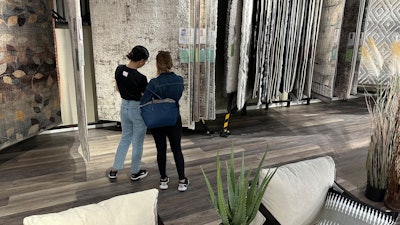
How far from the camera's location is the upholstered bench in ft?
5.55

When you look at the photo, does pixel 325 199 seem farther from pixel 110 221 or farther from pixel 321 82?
pixel 321 82

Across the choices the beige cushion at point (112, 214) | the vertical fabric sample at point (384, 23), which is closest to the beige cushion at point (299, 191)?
the beige cushion at point (112, 214)

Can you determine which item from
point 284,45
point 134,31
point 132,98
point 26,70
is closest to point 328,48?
point 284,45

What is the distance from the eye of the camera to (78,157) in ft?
11.4

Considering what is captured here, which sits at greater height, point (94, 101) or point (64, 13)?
point (64, 13)

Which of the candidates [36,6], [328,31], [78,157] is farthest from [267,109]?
[36,6]

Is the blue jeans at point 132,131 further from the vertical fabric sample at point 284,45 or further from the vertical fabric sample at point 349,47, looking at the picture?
the vertical fabric sample at point 349,47

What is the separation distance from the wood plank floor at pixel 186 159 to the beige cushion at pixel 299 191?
425 millimetres

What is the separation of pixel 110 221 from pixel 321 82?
11.6 feet

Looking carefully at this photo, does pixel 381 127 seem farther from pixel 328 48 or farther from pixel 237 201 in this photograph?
pixel 237 201

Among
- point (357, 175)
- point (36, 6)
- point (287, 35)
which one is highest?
point (36, 6)

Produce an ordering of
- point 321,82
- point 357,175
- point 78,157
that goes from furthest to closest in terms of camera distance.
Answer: point 321,82 → point 78,157 → point 357,175

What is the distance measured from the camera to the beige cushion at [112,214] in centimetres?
128

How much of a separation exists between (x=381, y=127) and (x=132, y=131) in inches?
79.4
